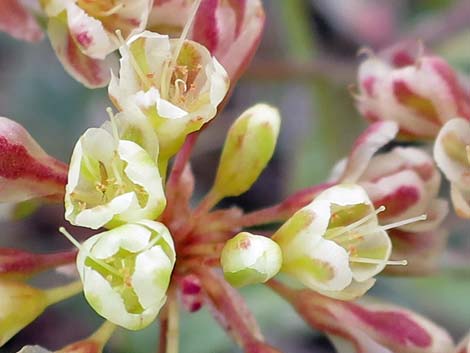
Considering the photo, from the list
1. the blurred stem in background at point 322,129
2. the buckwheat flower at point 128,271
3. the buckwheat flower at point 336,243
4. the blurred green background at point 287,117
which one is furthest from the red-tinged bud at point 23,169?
the blurred stem in background at point 322,129

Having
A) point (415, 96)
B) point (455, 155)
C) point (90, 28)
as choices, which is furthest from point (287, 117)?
point (90, 28)

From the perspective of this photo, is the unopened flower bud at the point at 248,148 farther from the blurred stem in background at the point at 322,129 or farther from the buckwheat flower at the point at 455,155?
the blurred stem in background at the point at 322,129

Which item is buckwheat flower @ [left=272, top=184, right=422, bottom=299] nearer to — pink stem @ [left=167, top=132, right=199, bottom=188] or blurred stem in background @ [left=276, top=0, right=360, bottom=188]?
pink stem @ [left=167, top=132, right=199, bottom=188]

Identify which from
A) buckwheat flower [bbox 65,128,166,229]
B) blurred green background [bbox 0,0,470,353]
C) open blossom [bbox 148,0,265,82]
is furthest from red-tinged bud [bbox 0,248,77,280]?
blurred green background [bbox 0,0,470,353]

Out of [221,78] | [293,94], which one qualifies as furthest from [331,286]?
[293,94]

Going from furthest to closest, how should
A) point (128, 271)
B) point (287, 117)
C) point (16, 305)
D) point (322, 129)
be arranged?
point (287, 117)
point (322, 129)
point (16, 305)
point (128, 271)

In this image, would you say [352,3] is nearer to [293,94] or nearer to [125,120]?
[293,94]

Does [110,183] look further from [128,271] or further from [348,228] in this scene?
[348,228]
